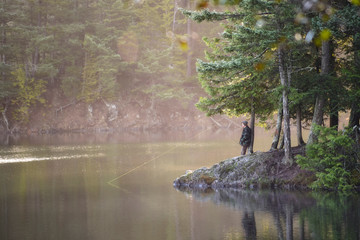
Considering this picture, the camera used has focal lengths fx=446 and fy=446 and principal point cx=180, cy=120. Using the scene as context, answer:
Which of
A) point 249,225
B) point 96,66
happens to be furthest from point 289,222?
point 96,66

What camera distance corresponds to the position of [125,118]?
173ft

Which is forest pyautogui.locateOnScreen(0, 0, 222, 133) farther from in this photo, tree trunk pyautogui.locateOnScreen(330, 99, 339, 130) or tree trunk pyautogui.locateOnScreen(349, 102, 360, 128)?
tree trunk pyautogui.locateOnScreen(349, 102, 360, 128)

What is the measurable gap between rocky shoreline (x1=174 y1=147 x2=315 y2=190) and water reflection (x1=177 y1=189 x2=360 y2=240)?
0.74 metres

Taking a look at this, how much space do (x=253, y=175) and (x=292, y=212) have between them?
4.20 meters

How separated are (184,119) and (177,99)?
2.81m

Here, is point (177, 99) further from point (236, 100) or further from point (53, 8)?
point (236, 100)

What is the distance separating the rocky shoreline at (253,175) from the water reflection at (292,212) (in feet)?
2.43

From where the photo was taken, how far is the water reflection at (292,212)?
919 cm

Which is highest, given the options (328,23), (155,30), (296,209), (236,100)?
(155,30)

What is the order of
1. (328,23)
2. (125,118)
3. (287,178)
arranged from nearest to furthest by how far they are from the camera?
(328,23) → (287,178) → (125,118)

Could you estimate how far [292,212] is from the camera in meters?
11.2

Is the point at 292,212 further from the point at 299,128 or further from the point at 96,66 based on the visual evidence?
the point at 96,66

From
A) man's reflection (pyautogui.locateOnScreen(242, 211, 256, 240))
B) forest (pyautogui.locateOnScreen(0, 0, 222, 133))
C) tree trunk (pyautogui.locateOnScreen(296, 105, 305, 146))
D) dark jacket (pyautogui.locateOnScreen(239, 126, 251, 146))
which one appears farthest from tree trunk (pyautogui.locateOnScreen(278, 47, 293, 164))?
forest (pyautogui.locateOnScreen(0, 0, 222, 133))

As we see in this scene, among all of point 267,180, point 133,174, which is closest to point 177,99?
point 133,174
